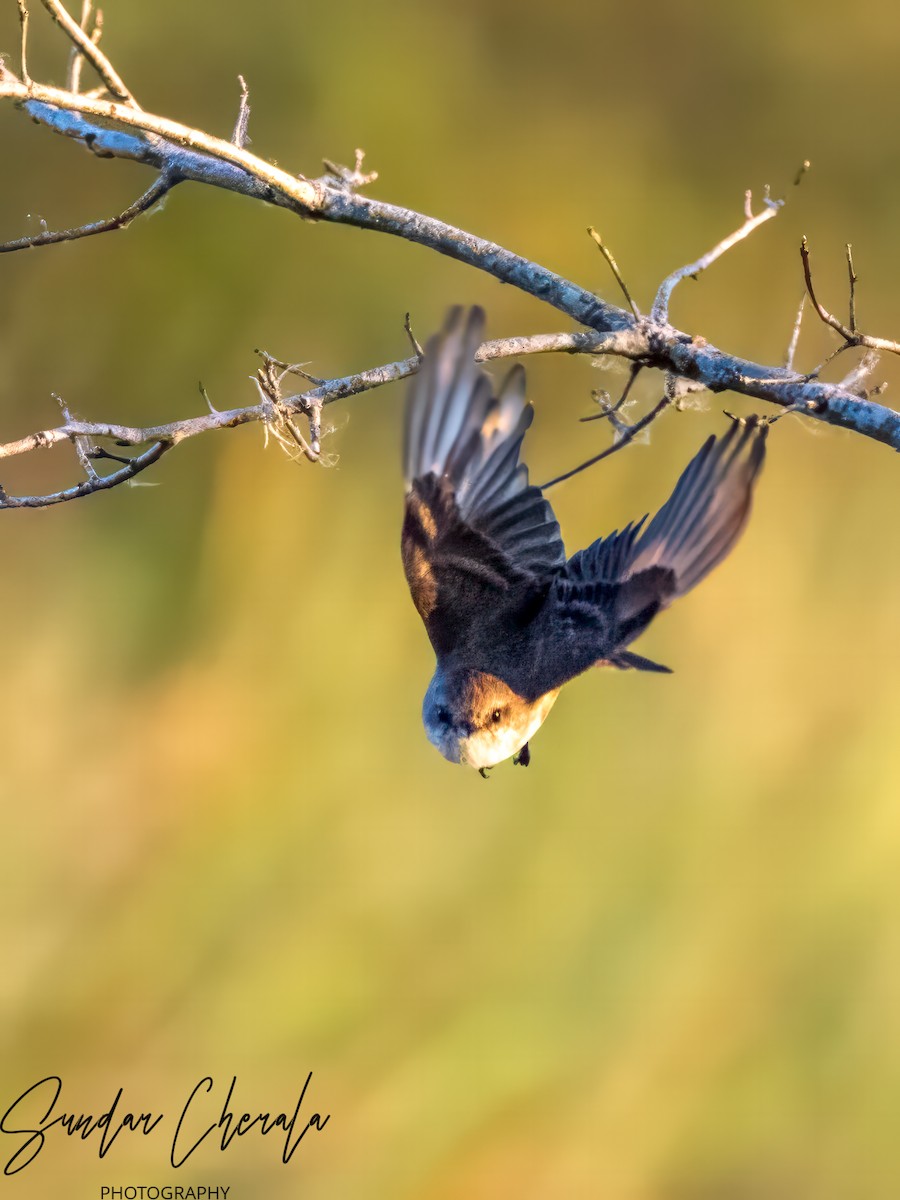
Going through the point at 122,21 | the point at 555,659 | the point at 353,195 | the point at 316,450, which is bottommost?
the point at 555,659

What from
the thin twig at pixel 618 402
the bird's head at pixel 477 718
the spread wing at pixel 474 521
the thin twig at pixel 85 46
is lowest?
the bird's head at pixel 477 718

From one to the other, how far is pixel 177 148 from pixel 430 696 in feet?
2.85

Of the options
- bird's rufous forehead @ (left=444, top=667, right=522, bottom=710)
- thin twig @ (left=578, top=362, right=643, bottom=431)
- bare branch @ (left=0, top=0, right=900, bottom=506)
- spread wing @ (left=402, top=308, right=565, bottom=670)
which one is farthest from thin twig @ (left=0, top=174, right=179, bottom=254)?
bird's rufous forehead @ (left=444, top=667, right=522, bottom=710)

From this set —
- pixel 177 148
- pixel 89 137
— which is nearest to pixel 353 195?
pixel 177 148

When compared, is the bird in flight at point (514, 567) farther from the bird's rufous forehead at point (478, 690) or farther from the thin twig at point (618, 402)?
the thin twig at point (618, 402)

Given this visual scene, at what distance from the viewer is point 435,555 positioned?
1.63 meters

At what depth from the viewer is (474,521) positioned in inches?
63.7

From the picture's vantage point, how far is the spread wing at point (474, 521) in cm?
148

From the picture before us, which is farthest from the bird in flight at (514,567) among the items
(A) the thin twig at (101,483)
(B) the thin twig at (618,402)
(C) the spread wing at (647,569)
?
(A) the thin twig at (101,483)

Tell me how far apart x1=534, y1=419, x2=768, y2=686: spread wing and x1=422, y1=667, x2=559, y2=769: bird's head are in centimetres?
6

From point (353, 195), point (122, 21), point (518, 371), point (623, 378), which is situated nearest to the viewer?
point (518, 371)

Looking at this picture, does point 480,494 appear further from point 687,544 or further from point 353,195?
point 353,195

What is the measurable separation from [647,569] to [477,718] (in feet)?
1.04

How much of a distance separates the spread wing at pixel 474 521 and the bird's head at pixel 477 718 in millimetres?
48
